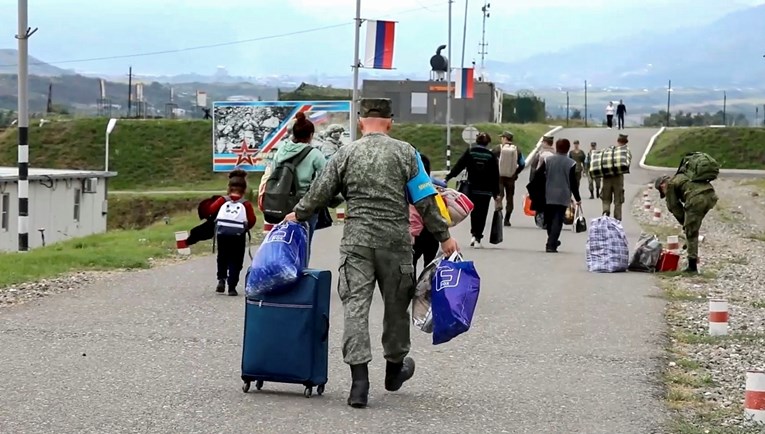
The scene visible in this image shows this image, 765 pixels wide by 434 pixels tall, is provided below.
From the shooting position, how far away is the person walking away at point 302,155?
11.1 m

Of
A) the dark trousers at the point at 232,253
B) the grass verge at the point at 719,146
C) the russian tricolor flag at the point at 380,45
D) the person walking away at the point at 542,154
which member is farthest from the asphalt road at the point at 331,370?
the grass verge at the point at 719,146

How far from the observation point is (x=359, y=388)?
26.2 feet

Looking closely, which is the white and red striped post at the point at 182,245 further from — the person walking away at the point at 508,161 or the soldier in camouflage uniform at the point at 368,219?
the soldier in camouflage uniform at the point at 368,219

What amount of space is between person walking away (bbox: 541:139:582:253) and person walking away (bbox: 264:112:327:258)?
9.49 meters

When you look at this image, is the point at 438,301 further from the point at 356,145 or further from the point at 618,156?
the point at 618,156

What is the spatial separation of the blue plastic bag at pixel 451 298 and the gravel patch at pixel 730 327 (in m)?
1.56

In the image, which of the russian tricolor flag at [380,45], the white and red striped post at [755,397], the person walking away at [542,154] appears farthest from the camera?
the russian tricolor flag at [380,45]

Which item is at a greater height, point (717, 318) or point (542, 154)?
point (542, 154)

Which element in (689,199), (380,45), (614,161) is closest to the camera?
(689,199)

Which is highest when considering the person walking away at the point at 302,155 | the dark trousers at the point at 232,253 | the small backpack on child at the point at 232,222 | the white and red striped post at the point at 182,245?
the person walking away at the point at 302,155

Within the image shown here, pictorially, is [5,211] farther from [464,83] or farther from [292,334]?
[292,334]

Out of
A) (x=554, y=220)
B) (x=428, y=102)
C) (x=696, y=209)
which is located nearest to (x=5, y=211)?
(x=554, y=220)

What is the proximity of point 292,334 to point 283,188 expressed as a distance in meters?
3.25

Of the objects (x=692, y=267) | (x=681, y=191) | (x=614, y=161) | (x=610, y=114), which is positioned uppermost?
(x=610, y=114)
